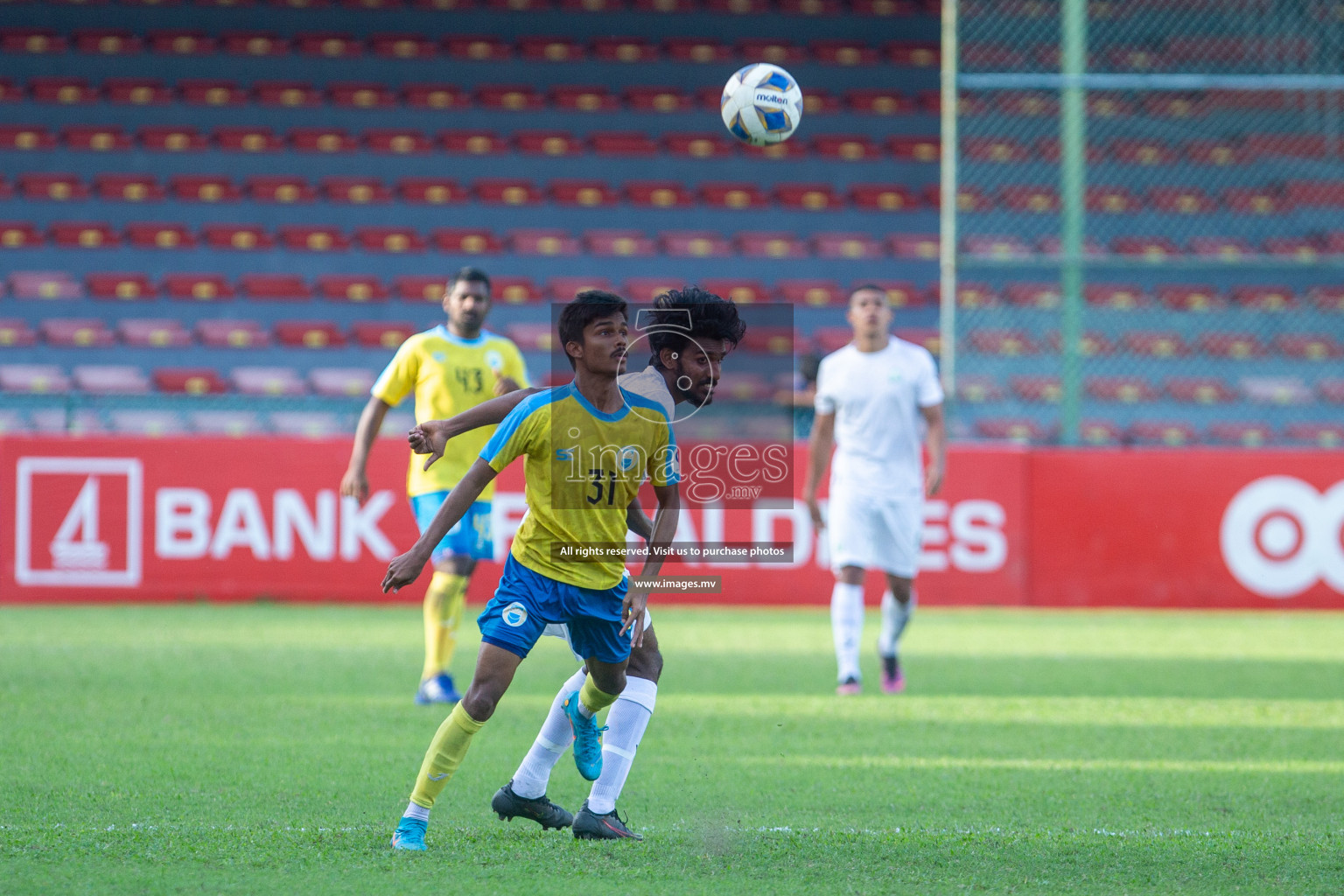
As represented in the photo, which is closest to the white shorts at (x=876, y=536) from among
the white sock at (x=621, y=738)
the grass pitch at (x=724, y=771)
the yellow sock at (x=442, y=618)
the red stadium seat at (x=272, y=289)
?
the grass pitch at (x=724, y=771)

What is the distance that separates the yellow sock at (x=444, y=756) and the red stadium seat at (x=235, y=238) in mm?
16808

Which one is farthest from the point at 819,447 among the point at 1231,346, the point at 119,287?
the point at 119,287

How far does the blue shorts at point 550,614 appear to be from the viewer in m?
4.21

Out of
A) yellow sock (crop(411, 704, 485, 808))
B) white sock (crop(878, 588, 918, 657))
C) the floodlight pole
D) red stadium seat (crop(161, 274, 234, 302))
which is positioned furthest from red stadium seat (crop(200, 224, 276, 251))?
yellow sock (crop(411, 704, 485, 808))

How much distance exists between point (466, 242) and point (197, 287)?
3645 mm

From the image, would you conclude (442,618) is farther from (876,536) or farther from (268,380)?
(268,380)

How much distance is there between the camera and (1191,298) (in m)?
18.9

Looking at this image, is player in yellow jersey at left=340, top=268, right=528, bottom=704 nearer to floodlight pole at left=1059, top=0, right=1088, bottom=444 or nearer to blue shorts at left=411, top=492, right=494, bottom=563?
blue shorts at left=411, top=492, right=494, bottom=563

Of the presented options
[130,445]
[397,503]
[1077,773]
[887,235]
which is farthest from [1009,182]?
[1077,773]

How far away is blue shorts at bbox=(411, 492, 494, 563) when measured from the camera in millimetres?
7422

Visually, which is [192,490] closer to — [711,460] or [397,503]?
Result: [397,503]

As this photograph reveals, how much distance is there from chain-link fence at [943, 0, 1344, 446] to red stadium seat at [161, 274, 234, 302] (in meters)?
9.72

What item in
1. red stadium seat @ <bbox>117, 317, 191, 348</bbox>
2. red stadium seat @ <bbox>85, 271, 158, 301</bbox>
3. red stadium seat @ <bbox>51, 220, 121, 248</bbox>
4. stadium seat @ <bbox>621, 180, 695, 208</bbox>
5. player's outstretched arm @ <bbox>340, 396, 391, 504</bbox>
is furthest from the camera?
stadium seat @ <bbox>621, 180, 695, 208</bbox>

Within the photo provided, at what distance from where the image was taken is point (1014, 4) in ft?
57.3
